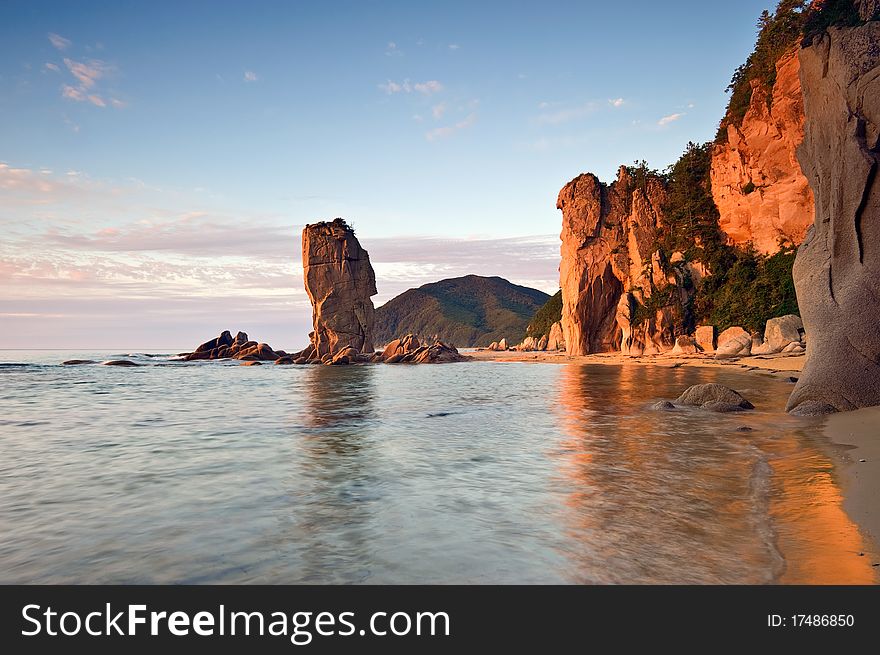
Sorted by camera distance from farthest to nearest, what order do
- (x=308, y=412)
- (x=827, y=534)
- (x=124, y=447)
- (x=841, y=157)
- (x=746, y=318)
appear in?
(x=746, y=318), (x=308, y=412), (x=841, y=157), (x=124, y=447), (x=827, y=534)

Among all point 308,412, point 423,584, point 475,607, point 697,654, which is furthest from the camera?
point 308,412

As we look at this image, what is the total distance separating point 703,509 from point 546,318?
307 ft

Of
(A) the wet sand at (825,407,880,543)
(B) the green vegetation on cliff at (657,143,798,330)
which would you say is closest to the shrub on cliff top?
(B) the green vegetation on cliff at (657,143,798,330)

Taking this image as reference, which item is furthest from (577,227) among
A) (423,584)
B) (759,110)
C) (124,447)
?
(423,584)

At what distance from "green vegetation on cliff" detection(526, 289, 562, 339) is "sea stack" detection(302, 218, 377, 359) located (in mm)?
41092

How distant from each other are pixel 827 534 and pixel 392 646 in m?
4.39

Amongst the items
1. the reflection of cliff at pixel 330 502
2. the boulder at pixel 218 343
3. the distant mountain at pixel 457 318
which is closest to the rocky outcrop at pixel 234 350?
the boulder at pixel 218 343

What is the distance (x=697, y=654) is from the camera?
348 centimetres

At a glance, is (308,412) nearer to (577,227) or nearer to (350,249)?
(350,249)

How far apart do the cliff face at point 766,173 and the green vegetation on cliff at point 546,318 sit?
46254mm

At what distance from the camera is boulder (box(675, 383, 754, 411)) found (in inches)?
605

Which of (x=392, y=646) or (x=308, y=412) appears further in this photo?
(x=308, y=412)

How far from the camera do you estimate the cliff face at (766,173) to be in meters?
39.6

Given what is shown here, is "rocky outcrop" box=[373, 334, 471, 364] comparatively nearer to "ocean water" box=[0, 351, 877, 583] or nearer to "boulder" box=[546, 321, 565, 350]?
"boulder" box=[546, 321, 565, 350]
